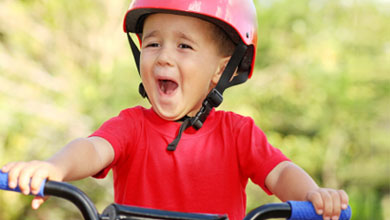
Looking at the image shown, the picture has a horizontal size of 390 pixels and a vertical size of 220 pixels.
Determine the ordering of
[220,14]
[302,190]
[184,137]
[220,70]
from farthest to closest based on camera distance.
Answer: [220,70] < [220,14] < [184,137] < [302,190]

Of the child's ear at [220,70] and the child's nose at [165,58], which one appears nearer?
the child's nose at [165,58]

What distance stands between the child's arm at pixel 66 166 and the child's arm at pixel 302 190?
2.73 feet

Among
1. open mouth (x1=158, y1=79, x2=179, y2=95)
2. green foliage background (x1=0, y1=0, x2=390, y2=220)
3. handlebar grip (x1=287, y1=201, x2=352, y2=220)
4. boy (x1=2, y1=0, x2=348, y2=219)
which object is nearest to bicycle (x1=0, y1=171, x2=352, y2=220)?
handlebar grip (x1=287, y1=201, x2=352, y2=220)

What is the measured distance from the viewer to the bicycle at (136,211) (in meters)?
1.86

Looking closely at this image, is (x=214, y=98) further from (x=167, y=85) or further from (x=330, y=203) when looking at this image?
(x=330, y=203)

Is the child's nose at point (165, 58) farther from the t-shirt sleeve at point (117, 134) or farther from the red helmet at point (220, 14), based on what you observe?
the t-shirt sleeve at point (117, 134)

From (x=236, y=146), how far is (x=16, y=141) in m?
9.04

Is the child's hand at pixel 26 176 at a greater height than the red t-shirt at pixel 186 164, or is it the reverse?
the red t-shirt at pixel 186 164

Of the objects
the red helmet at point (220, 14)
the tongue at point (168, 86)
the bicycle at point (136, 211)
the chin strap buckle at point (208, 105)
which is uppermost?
the red helmet at point (220, 14)

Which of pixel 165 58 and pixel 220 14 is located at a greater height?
pixel 220 14

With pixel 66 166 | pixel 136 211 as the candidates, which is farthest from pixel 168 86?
pixel 136 211

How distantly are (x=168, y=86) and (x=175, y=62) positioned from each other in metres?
0.17

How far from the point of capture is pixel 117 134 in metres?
2.68

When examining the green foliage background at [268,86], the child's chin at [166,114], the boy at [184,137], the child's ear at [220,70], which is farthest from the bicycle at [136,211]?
the green foliage background at [268,86]
